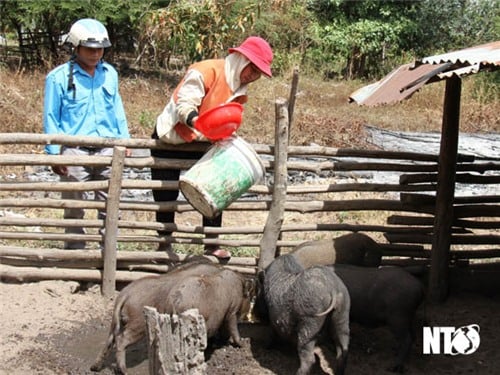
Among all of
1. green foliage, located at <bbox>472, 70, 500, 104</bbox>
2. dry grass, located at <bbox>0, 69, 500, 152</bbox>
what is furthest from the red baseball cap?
green foliage, located at <bbox>472, 70, 500, 104</bbox>

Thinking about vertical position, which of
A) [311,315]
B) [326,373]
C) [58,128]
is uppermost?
[58,128]

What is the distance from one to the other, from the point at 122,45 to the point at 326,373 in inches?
526

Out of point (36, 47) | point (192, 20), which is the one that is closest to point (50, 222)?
point (192, 20)

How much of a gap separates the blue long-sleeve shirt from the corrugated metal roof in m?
2.01

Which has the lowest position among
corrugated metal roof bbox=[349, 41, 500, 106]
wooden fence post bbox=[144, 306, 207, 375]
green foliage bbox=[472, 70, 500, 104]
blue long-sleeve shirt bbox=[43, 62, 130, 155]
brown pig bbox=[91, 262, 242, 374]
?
brown pig bbox=[91, 262, 242, 374]

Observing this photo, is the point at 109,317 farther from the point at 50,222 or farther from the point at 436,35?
the point at 436,35

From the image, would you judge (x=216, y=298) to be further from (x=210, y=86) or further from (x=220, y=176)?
(x=210, y=86)

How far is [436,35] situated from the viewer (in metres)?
19.8

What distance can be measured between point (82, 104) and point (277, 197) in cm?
177

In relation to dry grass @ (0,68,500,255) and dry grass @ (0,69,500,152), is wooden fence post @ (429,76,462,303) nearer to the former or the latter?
dry grass @ (0,68,500,255)

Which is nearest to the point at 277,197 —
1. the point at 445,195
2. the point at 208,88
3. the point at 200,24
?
the point at 208,88

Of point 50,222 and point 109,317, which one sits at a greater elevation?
point 50,222

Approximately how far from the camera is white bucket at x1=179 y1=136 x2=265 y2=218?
5.40 m

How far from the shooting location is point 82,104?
20.6ft
